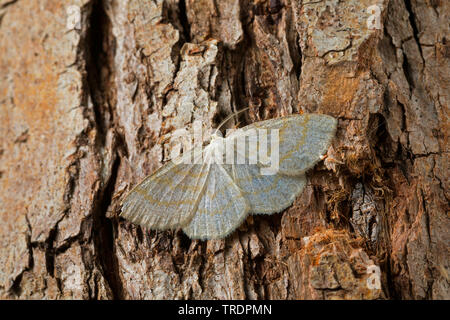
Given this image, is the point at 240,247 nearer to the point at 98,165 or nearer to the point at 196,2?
the point at 98,165

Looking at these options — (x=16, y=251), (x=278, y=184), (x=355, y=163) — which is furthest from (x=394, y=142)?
(x=16, y=251)

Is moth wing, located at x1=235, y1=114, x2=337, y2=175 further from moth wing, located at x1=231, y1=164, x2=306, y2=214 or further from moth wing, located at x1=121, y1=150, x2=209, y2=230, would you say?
moth wing, located at x1=121, y1=150, x2=209, y2=230

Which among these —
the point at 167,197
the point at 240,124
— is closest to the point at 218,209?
the point at 167,197

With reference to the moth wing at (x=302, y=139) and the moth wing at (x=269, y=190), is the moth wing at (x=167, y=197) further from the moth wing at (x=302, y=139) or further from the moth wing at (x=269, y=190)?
the moth wing at (x=302, y=139)

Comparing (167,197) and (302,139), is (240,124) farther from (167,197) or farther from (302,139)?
(167,197)

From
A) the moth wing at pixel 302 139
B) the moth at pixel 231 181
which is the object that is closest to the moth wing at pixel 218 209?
the moth at pixel 231 181

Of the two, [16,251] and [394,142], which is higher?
[394,142]

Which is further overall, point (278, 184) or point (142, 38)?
point (142, 38)
